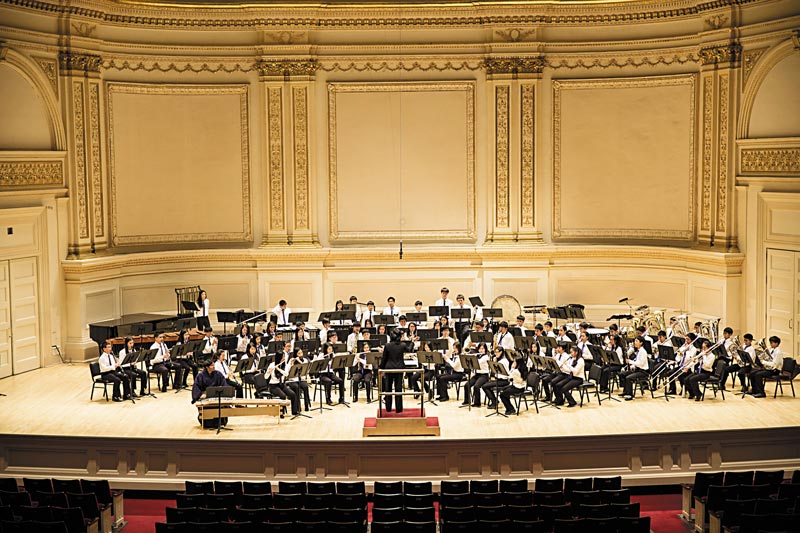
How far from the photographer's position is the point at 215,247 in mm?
24562

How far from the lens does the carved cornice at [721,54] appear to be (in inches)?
846

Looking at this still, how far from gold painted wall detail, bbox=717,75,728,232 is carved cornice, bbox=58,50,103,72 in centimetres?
1408

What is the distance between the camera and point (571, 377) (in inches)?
698

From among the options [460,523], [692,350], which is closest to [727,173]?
[692,350]

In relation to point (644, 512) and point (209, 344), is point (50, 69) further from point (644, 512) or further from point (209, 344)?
point (644, 512)

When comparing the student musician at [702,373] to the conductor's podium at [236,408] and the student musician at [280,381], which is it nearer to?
the student musician at [280,381]

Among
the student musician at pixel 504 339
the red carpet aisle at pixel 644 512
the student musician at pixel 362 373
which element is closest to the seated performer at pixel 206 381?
the student musician at pixel 362 373

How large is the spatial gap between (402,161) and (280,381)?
8.80 meters

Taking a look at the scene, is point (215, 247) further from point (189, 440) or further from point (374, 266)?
point (189, 440)

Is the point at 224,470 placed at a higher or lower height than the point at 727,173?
lower

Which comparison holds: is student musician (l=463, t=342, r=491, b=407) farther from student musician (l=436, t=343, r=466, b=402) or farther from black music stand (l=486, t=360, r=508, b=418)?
student musician (l=436, t=343, r=466, b=402)

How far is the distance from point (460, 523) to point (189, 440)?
199 inches

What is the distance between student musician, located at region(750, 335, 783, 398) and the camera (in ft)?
59.4

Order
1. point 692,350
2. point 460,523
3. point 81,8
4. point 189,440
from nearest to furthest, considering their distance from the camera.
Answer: point 460,523
point 189,440
point 692,350
point 81,8
